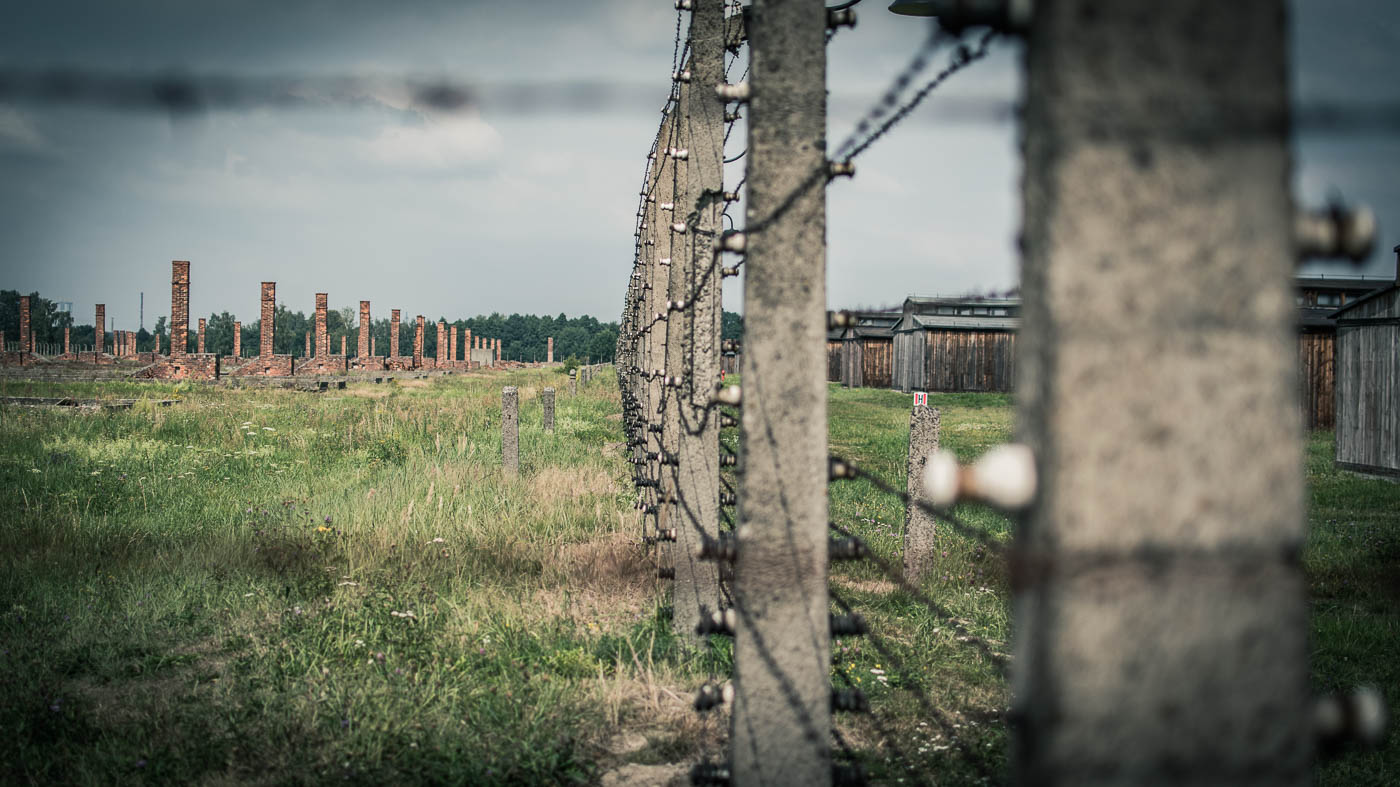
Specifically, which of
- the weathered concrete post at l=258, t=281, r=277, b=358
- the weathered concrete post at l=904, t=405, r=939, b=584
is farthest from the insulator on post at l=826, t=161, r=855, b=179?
the weathered concrete post at l=258, t=281, r=277, b=358

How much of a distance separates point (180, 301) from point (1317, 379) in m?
36.9

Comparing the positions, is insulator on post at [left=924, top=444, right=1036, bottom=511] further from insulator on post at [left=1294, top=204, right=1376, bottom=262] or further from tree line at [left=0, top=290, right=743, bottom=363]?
tree line at [left=0, top=290, right=743, bottom=363]

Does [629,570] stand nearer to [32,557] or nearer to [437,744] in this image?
[437,744]

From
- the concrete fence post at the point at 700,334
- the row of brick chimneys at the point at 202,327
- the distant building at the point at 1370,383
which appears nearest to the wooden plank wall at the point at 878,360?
the distant building at the point at 1370,383

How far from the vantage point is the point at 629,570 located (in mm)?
5809

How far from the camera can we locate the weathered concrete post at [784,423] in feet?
7.42

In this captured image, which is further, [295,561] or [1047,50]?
[295,561]

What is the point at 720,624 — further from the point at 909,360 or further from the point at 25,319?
the point at 25,319

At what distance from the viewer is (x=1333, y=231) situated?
100 cm

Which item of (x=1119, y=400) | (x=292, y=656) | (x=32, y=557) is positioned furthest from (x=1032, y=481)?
(x=32, y=557)

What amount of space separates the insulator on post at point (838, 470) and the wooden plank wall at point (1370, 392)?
13.5 metres

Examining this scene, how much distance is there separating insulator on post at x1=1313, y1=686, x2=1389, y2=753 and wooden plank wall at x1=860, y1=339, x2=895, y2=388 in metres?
37.0

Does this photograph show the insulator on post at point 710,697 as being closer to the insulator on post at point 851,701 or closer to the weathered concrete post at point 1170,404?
the insulator on post at point 851,701

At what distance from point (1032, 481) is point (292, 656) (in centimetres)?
416
